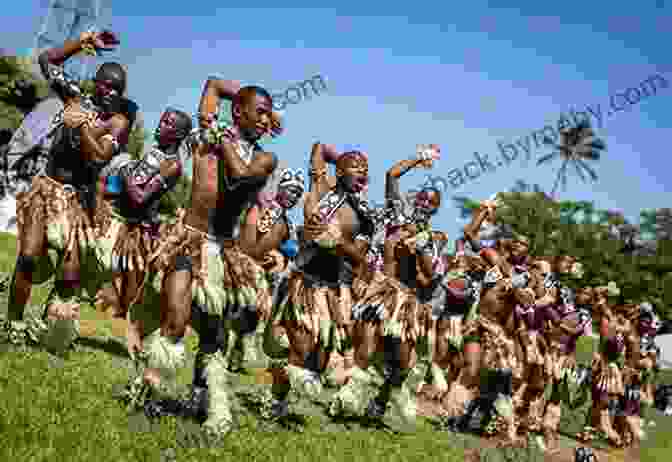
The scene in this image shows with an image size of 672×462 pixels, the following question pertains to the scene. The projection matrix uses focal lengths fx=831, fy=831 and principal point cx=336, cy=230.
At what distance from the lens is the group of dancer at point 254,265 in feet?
17.6

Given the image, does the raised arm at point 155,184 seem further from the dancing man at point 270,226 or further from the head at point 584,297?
the head at point 584,297

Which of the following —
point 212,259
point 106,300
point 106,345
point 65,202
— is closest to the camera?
point 212,259

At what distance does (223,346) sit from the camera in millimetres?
5562

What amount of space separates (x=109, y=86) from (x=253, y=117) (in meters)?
1.98

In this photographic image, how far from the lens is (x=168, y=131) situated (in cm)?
750

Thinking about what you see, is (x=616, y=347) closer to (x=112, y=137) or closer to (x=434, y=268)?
(x=434, y=268)

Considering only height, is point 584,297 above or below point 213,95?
below

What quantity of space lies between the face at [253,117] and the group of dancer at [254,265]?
11mm

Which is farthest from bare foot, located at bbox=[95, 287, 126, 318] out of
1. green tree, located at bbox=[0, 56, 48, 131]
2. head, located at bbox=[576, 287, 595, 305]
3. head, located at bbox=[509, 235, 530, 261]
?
green tree, located at bbox=[0, 56, 48, 131]

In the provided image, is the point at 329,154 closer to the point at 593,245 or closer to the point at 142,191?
the point at 142,191

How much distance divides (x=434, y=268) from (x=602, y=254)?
185ft

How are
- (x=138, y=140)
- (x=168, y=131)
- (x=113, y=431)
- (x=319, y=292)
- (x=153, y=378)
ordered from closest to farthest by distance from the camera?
(x=113, y=431) → (x=153, y=378) → (x=319, y=292) → (x=168, y=131) → (x=138, y=140)

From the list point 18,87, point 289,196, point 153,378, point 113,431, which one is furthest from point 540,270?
point 18,87

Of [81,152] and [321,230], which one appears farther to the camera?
[321,230]
